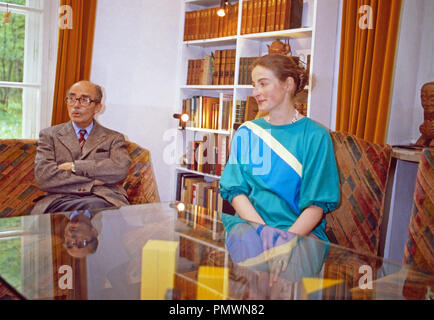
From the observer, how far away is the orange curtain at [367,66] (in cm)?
293

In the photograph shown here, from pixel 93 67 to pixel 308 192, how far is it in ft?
8.72

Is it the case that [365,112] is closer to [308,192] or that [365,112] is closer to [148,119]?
[308,192]

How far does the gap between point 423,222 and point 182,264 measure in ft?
2.55

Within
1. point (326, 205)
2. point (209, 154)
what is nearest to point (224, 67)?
point (209, 154)

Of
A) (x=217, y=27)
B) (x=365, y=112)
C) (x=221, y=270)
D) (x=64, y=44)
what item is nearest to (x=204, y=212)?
(x=221, y=270)

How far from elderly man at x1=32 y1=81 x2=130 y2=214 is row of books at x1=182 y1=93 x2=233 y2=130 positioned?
133cm

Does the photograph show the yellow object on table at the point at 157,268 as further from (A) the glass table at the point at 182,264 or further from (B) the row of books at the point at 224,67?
(B) the row of books at the point at 224,67

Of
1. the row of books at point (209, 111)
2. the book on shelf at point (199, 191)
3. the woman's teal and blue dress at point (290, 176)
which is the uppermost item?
the row of books at point (209, 111)

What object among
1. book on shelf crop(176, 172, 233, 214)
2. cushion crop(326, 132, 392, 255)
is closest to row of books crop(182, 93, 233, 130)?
book on shelf crop(176, 172, 233, 214)

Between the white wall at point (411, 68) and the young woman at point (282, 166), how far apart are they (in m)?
1.27

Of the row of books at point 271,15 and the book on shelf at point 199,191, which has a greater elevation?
the row of books at point 271,15

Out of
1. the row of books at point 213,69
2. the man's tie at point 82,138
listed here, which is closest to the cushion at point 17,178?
the man's tie at point 82,138

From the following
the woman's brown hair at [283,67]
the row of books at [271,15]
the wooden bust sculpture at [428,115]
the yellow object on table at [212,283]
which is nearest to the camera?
the yellow object on table at [212,283]

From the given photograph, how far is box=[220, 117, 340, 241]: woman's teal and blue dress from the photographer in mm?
1938
